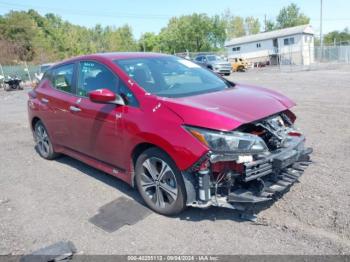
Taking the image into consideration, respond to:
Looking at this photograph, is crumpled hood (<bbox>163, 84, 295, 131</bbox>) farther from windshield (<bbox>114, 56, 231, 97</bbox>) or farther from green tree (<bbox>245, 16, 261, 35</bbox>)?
green tree (<bbox>245, 16, 261, 35</bbox>)

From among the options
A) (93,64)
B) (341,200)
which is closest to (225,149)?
(341,200)

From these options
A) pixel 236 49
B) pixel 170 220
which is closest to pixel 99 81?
pixel 170 220

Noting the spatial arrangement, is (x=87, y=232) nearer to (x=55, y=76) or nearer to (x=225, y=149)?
(x=225, y=149)

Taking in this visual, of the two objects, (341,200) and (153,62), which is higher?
(153,62)

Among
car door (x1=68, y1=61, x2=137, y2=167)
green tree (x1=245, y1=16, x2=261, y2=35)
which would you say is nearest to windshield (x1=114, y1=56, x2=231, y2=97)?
car door (x1=68, y1=61, x2=137, y2=167)

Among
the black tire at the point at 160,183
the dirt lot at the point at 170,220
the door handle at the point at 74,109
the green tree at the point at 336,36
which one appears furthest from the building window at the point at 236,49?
the black tire at the point at 160,183

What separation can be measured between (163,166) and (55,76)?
3.06m

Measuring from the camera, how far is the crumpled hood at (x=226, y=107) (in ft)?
11.1

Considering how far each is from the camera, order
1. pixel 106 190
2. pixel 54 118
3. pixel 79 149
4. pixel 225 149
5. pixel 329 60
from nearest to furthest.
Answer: pixel 225 149
pixel 106 190
pixel 79 149
pixel 54 118
pixel 329 60

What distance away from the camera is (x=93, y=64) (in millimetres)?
4801

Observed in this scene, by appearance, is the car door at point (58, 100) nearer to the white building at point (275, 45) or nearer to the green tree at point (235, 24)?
the white building at point (275, 45)

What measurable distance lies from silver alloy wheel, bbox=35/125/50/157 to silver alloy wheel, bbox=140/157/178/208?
2768mm

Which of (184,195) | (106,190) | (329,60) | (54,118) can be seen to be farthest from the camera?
(329,60)

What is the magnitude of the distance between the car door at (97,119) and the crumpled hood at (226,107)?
83 centimetres
